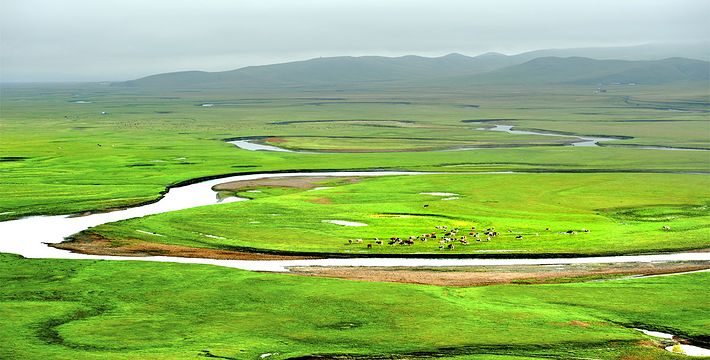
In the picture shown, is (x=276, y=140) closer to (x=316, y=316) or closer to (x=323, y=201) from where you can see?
(x=323, y=201)

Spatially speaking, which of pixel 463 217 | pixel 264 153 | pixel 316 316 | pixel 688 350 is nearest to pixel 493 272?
pixel 316 316

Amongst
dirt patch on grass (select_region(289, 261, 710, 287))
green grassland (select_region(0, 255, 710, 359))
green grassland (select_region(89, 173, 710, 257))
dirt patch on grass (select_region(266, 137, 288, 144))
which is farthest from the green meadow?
dirt patch on grass (select_region(266, 137, 288, 144))

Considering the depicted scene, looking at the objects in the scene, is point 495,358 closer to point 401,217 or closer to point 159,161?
point 401,217

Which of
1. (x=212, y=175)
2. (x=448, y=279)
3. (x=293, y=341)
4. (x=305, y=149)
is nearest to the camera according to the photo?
(x=293, y=341)

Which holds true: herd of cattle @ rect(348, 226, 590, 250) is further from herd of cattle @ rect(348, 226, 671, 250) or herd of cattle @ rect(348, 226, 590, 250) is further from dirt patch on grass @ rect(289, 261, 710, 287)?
dirt patch on grass @ rect(289, 261, 710, 287)

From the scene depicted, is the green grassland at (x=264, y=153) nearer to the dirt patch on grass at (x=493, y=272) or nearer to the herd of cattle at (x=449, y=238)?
the herd of cattle at (x=449, y=238)

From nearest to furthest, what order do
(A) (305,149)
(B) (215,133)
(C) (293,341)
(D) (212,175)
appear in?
(C) (293,341) → (D) (212,175) → (A) (305,149) → (B) (215,133)

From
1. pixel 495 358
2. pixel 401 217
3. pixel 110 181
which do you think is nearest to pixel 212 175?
→ pixel 110 181
